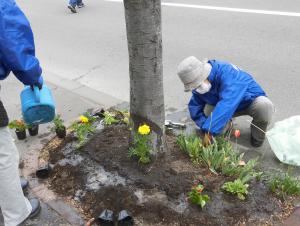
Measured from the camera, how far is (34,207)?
3.13 meters

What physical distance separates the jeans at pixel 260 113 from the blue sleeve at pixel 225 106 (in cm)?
27

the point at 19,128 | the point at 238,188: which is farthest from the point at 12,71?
the point at 238,188

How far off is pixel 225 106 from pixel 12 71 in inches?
66.5

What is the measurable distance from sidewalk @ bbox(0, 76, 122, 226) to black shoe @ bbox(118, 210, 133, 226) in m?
0.34

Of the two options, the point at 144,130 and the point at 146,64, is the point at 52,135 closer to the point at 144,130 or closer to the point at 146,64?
the point at 144,130

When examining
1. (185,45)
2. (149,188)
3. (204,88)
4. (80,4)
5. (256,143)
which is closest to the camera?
(149,188)

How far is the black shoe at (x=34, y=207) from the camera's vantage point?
3.10 meters

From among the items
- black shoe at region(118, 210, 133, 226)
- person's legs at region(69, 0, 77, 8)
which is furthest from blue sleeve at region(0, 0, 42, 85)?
person's legs at region(69, 0, 77, 8)

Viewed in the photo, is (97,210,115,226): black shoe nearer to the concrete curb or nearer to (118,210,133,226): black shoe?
(118,210,133,226): black shoe

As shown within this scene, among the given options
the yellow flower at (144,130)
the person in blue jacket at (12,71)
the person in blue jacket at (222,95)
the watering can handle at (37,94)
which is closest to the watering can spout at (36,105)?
the watering can handle at (37,94)

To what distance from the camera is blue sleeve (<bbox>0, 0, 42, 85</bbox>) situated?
8.19ft

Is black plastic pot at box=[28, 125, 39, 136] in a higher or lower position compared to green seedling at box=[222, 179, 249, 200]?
lower

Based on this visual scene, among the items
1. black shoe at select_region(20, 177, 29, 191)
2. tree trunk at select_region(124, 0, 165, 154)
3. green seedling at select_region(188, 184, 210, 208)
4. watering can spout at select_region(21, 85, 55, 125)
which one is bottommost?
black shoe at select_region(20, 177, 29, 191)

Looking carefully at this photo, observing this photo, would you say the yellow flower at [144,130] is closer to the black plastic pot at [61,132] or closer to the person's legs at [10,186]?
the person's legs at [10,186]
